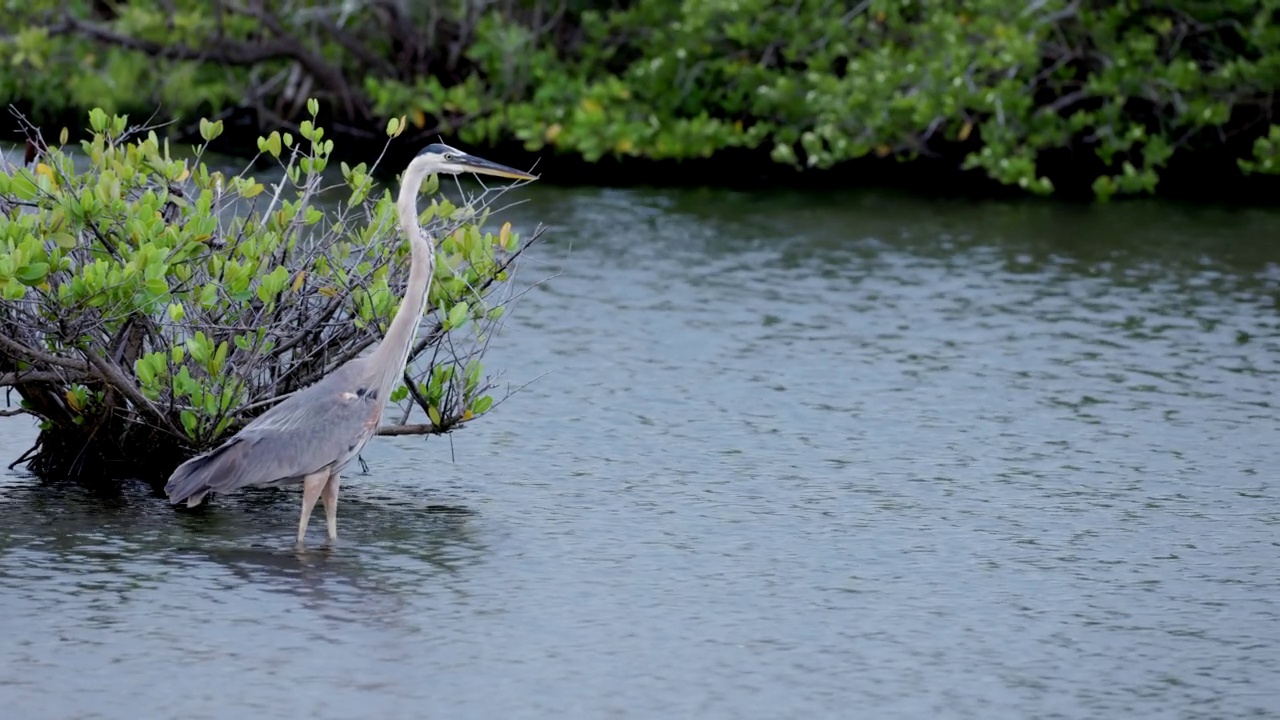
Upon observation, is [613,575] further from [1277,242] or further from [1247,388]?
[1277,242]

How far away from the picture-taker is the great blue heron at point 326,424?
7.30 m

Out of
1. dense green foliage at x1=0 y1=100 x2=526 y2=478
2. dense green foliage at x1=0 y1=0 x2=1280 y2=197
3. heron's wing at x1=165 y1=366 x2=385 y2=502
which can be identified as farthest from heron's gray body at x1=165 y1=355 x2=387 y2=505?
dense green foliage at x1=0 y1=0 x2=1280 y2=197

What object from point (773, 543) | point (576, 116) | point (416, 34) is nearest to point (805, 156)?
point (576, 116)

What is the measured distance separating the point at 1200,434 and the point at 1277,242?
6804mm

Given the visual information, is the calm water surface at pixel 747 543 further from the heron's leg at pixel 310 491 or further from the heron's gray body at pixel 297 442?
the heron's gray body at pixel 297 442

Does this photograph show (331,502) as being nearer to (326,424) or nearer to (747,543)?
(326,424)

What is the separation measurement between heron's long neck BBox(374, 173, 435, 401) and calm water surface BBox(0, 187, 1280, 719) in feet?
2.24

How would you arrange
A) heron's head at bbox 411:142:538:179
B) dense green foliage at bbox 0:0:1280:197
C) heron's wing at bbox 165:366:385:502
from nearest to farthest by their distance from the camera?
heron's wing at bbox 165:366:385:502, heron's head at bbox 411:142:538:179, dense green foliage at bbox 0:0:1280:197

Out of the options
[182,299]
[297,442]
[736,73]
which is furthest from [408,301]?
[736,73]

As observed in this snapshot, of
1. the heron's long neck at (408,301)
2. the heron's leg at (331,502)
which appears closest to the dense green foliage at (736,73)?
the heron's long neck at (408,301)

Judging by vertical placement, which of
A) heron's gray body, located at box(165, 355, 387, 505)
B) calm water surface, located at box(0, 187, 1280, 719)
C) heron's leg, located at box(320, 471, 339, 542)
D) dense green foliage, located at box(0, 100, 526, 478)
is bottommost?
calm water surface, located at box(0, 187, 1280, 719)

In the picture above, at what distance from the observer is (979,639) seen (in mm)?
6637

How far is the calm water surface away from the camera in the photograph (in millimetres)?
6141

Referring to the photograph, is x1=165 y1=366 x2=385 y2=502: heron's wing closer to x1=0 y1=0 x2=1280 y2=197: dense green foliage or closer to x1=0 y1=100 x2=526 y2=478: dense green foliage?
x1=0 y1=100 x2=526 y2=478: dense green foliage
